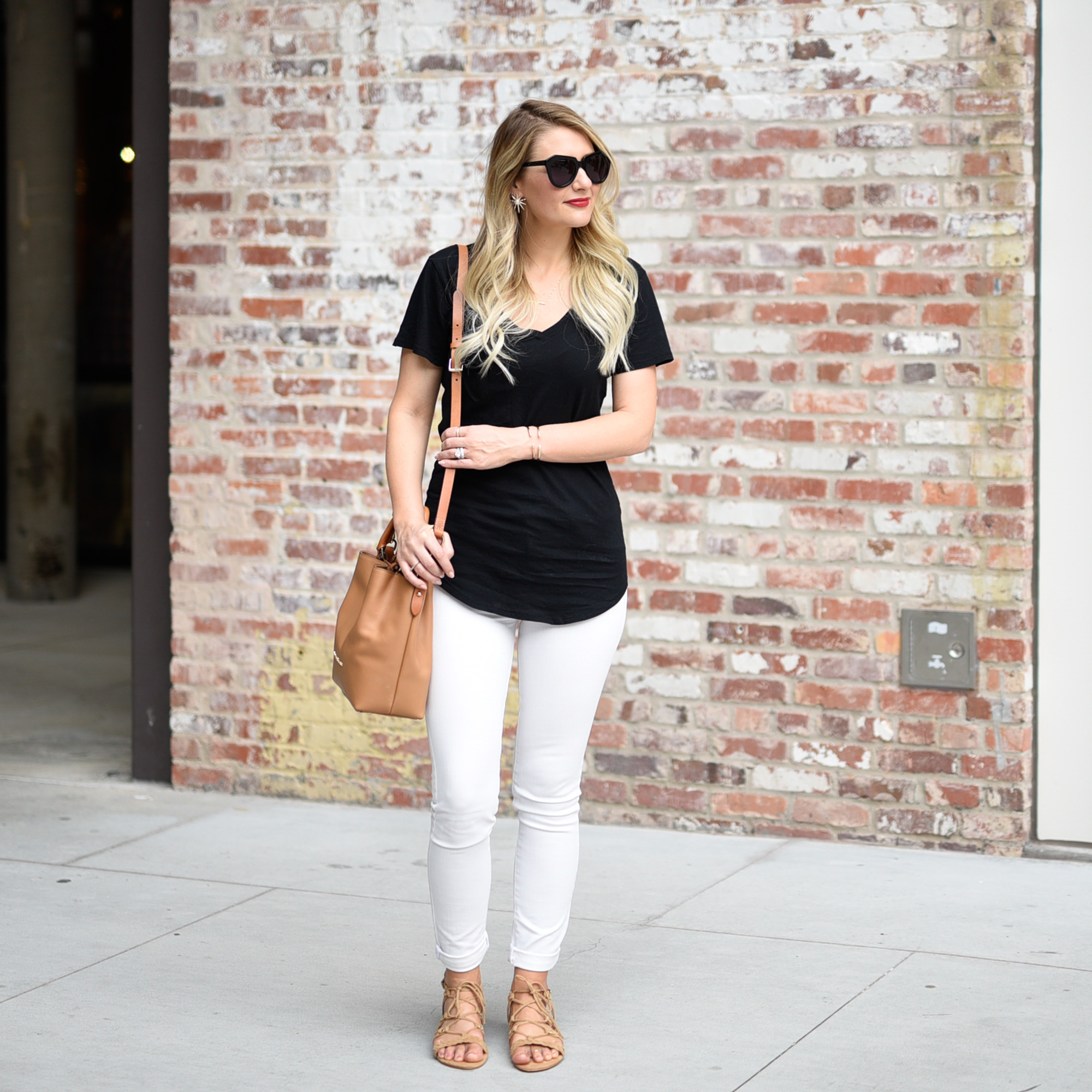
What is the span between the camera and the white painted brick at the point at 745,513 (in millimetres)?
4656

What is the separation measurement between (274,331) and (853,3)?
6.63 ft

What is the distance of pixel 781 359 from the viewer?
182 inches

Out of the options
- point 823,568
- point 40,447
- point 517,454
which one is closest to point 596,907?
point 823,568

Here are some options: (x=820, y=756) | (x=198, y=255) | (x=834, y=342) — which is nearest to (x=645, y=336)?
(x=834, y=342)

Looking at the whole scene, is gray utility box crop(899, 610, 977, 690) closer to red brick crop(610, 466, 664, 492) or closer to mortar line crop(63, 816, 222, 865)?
red brick crop(610, 466, 664, 492)

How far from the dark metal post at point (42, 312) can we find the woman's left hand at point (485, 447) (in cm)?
793

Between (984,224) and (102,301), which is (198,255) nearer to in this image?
(984,224)

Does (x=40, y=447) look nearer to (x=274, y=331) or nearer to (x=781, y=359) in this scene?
(x=274, y=331)

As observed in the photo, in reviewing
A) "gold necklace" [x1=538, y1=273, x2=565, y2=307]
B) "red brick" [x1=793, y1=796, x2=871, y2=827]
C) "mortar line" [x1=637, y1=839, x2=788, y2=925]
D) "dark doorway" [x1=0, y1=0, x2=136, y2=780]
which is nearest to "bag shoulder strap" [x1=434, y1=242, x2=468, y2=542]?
"gold necklace" [x1=538, y1=273, x2=565, y2=307]

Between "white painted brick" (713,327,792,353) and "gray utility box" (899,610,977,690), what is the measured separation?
0.85 metres

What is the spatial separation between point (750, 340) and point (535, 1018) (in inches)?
88.1

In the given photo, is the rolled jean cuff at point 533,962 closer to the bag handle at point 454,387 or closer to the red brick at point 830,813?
the bag handle at point 454,387

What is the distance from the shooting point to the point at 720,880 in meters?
4.31

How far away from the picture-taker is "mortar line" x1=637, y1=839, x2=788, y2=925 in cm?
401
